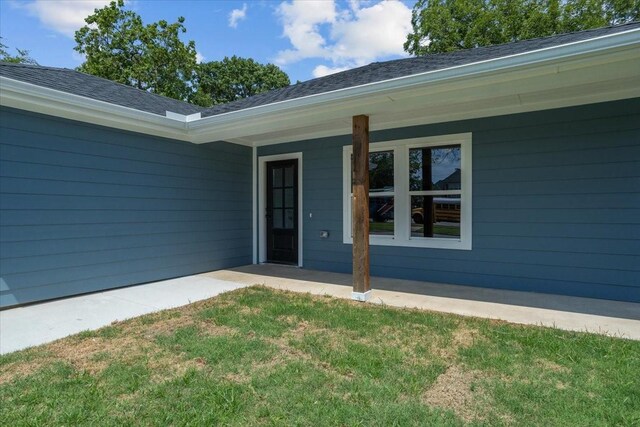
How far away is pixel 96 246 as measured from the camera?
4918 mm

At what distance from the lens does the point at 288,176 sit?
706 centimetres

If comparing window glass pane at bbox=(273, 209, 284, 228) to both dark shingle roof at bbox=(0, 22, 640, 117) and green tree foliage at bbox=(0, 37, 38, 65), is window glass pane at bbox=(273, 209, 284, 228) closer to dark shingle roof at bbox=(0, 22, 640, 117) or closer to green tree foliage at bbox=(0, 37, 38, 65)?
dark shingle roof at bbox=(0, 22, 640, 117)

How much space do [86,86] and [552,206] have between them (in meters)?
6.76

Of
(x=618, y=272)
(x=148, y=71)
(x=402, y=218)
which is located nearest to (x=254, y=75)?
(x=148, y=71)

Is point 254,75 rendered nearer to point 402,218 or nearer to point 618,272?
point 402,218

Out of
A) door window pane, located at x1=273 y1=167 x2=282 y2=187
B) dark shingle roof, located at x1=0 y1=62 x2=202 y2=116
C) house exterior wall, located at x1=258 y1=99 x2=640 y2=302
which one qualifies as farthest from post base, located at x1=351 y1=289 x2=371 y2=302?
dark shingle roof, located at x1=0 y1=62 x2=202 y2=116

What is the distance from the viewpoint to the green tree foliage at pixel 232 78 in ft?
82.1

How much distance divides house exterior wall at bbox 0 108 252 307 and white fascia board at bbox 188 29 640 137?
129 cm

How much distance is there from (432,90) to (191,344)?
3.30m

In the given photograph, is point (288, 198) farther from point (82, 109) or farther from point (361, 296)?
point (82, 109)

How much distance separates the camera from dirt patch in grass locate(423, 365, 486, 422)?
2137 millimetres

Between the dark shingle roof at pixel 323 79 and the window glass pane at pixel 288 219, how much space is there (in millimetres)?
2078

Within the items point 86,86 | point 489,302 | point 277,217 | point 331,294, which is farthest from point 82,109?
point 489,302

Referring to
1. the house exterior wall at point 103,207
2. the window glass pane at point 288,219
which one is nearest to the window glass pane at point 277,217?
the window glass pane at point 288,219
